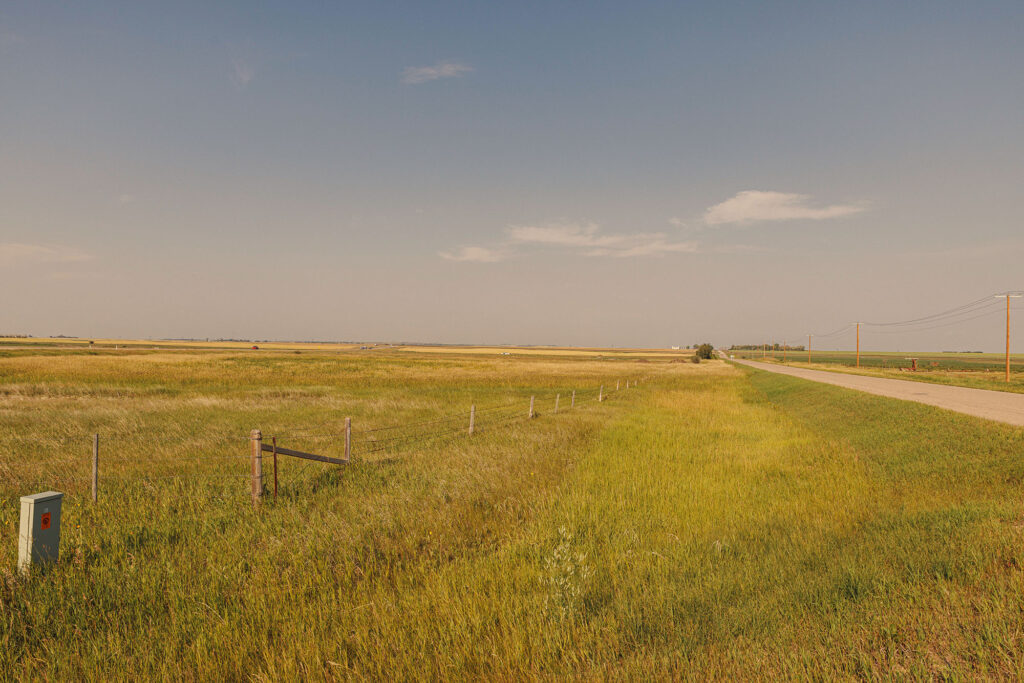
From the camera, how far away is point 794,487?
30.0 feet

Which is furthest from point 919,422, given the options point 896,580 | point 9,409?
point 9,409

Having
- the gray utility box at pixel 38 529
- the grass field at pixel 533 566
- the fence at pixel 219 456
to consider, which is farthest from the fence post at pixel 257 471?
the gray utility box at pixel 38 529

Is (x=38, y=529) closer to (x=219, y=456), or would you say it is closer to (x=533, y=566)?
(x=533, y=566)

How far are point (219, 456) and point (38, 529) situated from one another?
24.0ft

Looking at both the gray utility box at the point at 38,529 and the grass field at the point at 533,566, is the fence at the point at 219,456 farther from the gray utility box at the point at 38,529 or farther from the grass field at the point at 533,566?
the gray utility box at the point at 38,529

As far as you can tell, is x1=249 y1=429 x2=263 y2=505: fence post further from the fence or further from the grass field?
the grass field

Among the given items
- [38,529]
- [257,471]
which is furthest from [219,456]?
[38,529]

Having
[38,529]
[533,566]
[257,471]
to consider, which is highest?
[38,529]

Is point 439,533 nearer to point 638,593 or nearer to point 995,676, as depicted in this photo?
point 638,593

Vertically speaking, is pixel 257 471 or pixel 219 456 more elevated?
pixel 257 471

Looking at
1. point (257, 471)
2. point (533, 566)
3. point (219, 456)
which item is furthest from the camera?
point (219, 456)

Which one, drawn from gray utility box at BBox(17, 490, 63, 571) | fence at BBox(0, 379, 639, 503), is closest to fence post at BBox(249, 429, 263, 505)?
fence at BBox(0, 379, 639, 503)

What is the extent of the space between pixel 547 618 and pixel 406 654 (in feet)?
4.39

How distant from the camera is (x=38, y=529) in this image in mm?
4945
